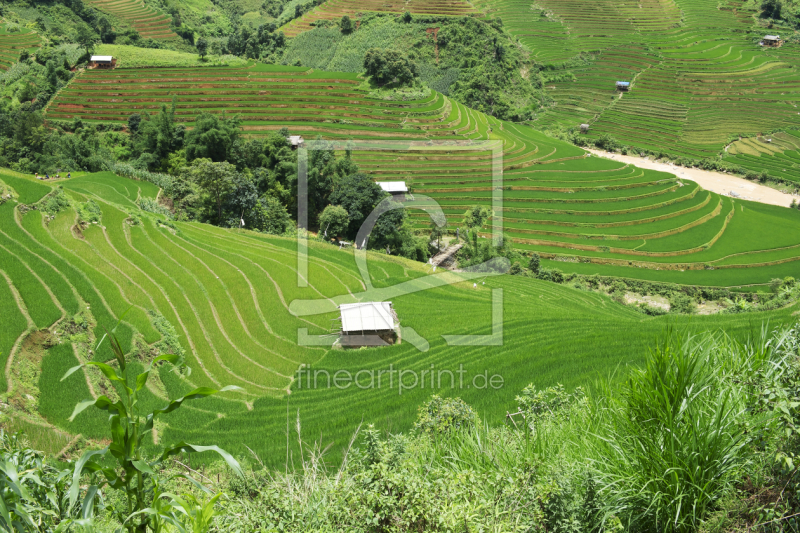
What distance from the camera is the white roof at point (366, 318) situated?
14.8 metres

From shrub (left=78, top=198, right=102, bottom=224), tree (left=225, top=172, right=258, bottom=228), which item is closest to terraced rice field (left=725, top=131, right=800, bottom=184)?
tree (left=225, top=172, right=258, bottom=228)

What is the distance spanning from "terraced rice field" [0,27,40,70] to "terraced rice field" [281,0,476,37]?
115ft

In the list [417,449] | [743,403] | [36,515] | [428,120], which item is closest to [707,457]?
[743,403]

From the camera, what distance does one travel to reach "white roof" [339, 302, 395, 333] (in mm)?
14836

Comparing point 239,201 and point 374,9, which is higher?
point 374,9

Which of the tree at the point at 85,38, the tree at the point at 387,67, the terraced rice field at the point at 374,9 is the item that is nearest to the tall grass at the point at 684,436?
the tree at the point at 387,67

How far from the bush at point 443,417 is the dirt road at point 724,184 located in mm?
60242

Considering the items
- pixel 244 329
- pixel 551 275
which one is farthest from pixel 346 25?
pixel 244 329

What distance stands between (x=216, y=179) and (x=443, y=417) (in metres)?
27.3

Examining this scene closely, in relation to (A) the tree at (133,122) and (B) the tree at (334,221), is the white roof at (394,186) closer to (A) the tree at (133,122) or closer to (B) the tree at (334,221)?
(B) the tree at (334,221)

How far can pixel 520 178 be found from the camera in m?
50.2

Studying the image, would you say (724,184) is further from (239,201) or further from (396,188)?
(239,201)

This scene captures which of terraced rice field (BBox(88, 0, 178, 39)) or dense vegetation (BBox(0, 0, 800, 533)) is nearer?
dense vegetation (BBox(0, 0, 800, 533))

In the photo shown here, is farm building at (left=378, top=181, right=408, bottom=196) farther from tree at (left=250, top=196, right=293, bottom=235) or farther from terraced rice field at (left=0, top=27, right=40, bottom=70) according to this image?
terraced rice field at (left=0, top=27, right=40, bottom=70)
